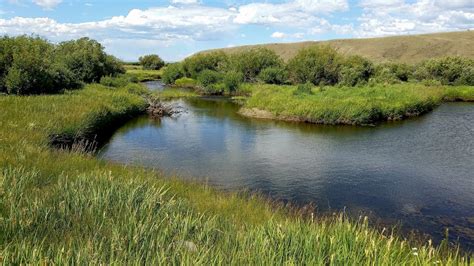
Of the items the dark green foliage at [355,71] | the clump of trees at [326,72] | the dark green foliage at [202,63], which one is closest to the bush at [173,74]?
the dark green foliage at [202,63]

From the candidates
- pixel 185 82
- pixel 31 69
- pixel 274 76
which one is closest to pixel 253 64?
pixel 274 76

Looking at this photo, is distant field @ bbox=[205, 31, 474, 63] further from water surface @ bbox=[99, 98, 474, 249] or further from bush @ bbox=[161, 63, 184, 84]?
water surface @ bbox=[99, 98, 474, 249]

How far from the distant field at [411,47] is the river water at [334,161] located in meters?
88.1

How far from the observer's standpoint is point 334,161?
867 inches

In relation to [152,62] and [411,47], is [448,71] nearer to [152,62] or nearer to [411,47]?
[411,47]

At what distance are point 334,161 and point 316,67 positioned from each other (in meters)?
43.3

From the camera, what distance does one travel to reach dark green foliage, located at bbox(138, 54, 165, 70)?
422 ft

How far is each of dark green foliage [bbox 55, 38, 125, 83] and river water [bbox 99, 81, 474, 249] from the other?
16.2 meters

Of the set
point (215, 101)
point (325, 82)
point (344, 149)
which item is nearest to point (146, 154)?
point (344, 149)

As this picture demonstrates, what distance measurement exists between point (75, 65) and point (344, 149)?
3444cm

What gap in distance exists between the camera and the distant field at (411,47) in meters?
116

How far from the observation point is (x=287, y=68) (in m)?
67.9

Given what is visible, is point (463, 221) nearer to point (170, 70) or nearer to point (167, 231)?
point (167, 231)

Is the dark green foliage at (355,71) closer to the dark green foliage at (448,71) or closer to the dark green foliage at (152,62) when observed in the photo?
the dark green foliage at (448,71)
